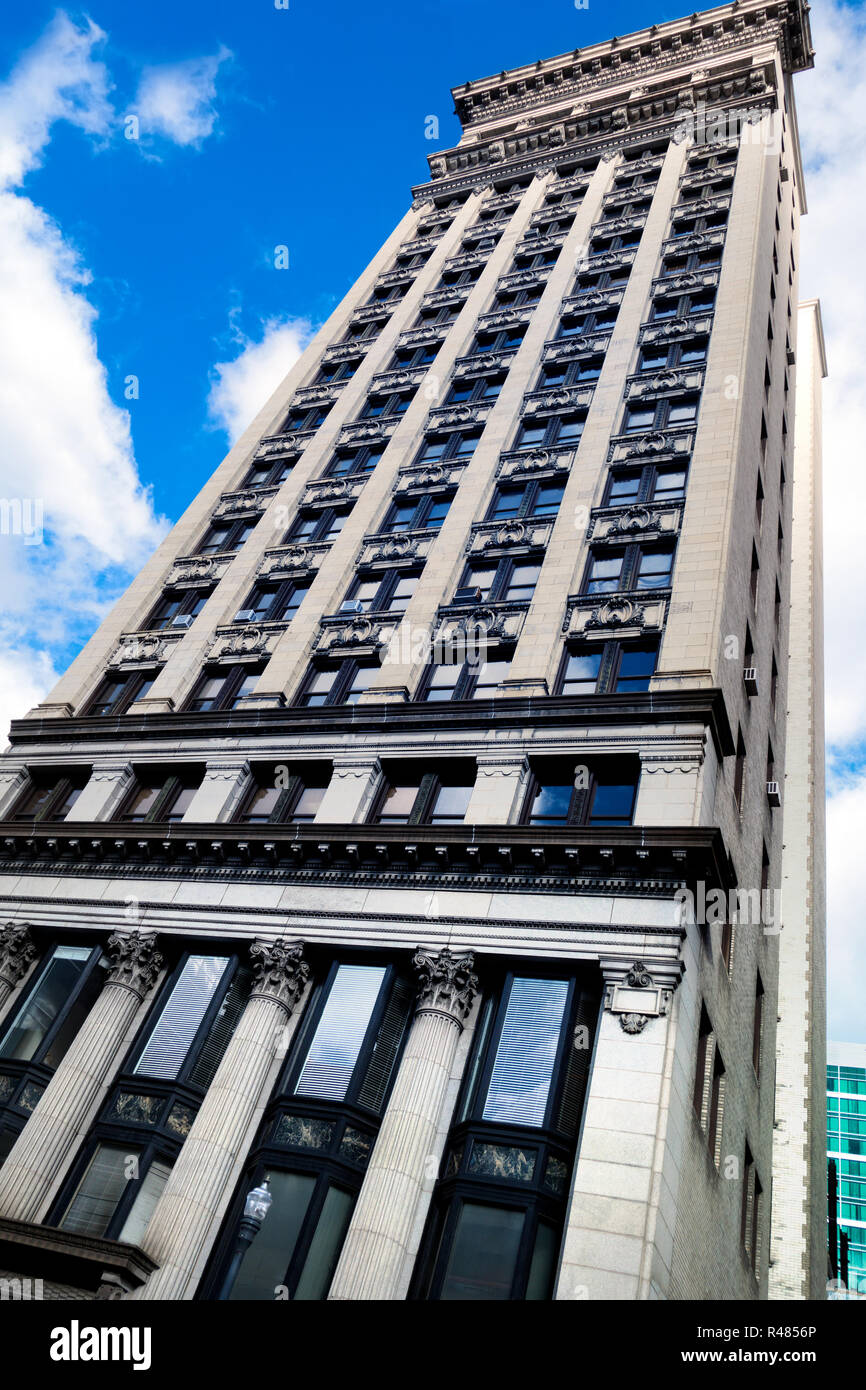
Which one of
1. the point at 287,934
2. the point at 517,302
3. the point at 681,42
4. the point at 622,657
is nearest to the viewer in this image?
the point at 287,934

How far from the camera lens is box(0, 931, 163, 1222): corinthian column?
21.5 m

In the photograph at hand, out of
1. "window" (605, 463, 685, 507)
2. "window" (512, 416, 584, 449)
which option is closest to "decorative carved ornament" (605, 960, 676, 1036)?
"window" (605, 463, 685, 507)

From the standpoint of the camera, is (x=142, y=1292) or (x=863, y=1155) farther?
(x=863, y=1155)

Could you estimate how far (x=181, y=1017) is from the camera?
24078 mm

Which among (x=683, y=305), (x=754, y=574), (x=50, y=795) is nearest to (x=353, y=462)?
(x=683, y=305)

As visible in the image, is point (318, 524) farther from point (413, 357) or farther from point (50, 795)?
point (50, 795)

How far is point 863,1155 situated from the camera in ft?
389

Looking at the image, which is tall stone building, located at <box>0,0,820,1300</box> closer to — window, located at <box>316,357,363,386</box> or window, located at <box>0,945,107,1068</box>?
window, located at <box>0,945,107,1068</box>

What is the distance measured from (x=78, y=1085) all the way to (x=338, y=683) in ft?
42.2

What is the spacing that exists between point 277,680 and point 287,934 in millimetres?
→ 9451

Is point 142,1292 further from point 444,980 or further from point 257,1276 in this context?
point 444,980

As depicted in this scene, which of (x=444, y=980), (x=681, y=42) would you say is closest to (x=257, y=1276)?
(x=444, y=980)

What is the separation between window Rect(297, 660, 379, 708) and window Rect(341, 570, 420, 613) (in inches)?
86.4

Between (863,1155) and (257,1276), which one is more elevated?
(863,1155)
